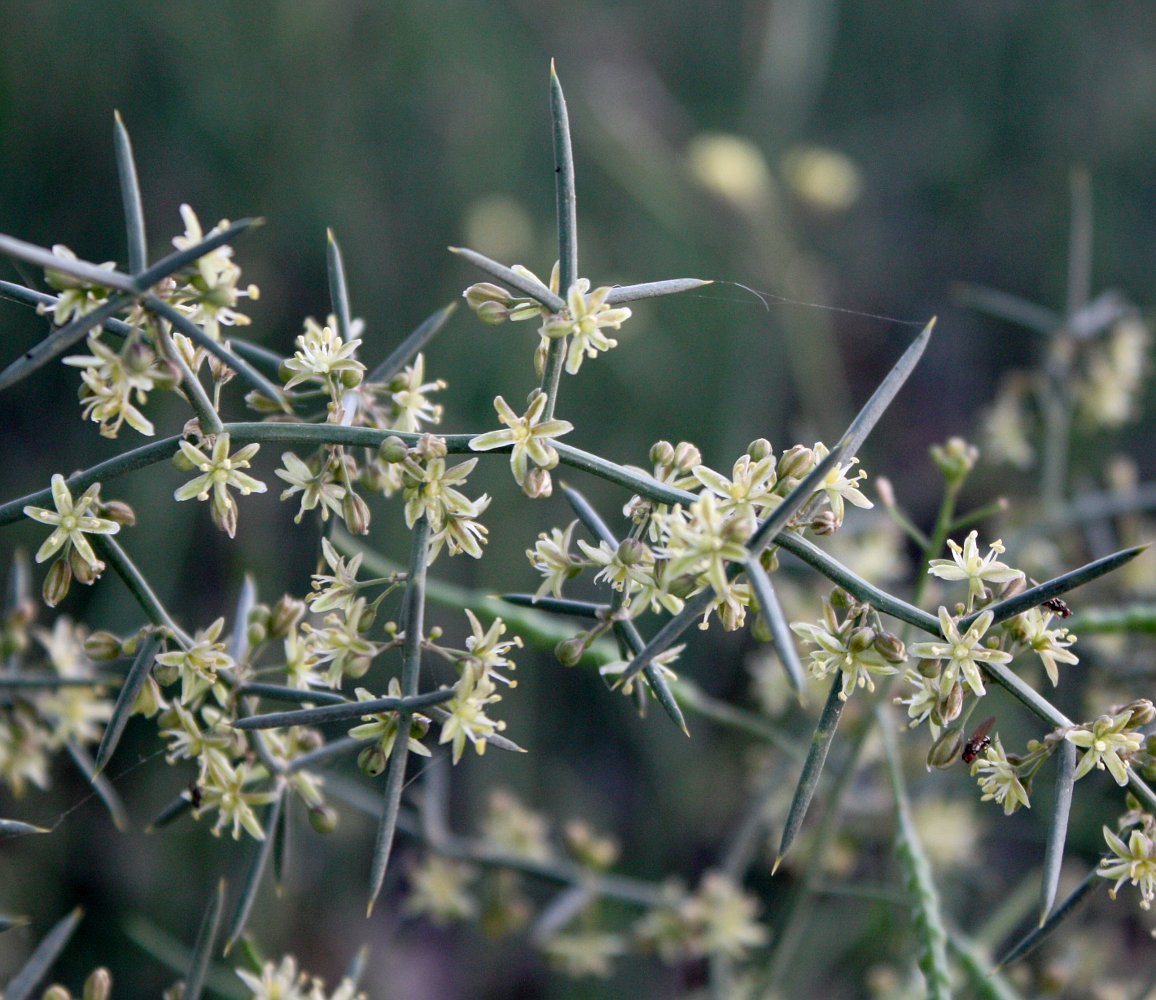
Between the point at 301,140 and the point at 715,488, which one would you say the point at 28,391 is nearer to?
the point at 301,140

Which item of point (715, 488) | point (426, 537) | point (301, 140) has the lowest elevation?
point (301, 140)

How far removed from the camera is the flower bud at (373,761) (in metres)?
1.29

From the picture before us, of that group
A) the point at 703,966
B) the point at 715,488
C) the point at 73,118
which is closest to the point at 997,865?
the point at 703,966

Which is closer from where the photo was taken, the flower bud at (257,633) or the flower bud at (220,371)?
the flower bud at (220,371)

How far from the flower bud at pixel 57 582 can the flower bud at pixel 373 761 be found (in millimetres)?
445

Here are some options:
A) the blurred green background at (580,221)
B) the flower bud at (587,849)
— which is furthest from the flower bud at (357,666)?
the blurred green background at (580,221)

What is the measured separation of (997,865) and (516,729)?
233 centimetres

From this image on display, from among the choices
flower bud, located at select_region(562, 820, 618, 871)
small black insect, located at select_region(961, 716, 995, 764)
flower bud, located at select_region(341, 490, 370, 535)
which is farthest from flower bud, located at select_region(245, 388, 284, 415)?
flower bud, located at select_region(562, 820, 618, 871)

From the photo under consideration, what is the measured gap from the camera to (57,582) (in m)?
1.34

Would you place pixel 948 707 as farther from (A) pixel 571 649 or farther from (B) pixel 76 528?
(B) pixel 76 528

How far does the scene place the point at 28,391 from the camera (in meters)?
4.71

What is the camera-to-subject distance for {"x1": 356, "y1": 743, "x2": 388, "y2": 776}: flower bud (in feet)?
4.24

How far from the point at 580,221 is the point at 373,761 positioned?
4.66 metres

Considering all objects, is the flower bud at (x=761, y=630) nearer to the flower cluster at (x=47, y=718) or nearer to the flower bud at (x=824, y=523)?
the flower bud at (x=824, y=523)
